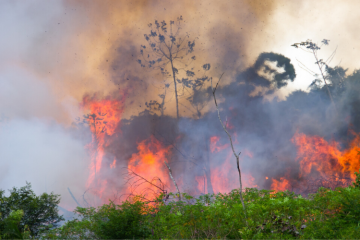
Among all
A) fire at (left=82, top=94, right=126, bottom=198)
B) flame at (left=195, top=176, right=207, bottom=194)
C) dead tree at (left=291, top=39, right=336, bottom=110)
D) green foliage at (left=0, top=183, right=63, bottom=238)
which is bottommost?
green foliage at (left=0, top=183, right=63, bottom=238)

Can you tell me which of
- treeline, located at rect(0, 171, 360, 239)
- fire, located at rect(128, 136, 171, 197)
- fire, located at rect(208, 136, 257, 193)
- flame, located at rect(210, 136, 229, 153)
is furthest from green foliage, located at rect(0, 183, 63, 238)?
flame, located at rect(210, 136, 229, 153)

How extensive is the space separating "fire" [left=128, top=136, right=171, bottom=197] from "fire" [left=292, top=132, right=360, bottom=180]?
10.1 metres

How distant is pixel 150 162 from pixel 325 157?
1280 cm

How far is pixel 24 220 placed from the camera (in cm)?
894

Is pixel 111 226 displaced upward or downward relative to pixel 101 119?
downward

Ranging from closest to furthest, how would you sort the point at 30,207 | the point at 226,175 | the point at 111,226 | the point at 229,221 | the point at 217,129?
the point at 229,221
the point at 111,226
the point at 30,207
the point at 226,175
the point at 217,129

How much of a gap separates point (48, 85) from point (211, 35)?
1482cm

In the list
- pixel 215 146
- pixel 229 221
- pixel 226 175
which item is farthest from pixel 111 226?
pixel 215 146


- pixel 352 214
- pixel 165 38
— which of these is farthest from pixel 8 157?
pixel 352 214

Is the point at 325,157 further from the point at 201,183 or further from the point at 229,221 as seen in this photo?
the point at 229,221

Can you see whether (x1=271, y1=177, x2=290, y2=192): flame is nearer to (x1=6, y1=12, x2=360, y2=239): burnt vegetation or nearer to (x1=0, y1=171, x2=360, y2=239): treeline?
(x1=6, y1=12, x2=360, y2=239): burnt vegetation

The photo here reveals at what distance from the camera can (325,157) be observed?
17.2 meters

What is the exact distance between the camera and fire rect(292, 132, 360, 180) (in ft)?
53.5

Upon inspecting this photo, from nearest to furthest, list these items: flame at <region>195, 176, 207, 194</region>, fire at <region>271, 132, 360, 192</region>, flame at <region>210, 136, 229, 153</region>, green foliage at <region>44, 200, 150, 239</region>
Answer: green foliage at <region>44, 200, 150, 239</region>, fire at <region>271, 132, 360, 192</region>, flame at <region>195, 176, 207, 194</region>, flame at <region>210, 136, 229, 153</region>
